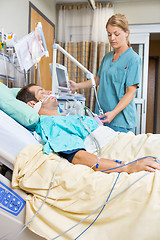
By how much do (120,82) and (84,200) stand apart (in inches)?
57.8

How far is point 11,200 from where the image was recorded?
3.42 feet

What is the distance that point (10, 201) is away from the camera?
104 centimetres

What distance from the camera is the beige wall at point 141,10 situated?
13.0 feet

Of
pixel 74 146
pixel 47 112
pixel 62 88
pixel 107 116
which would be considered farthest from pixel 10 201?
pixel 62 88

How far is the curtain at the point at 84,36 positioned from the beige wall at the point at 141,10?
0.72 feet

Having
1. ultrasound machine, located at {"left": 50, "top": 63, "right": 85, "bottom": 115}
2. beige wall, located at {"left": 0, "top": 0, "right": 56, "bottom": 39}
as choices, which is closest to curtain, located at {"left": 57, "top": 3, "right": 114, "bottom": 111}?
beige wall, located at {"left": 0, "top": 0, "right": 56, "bottom": 39}

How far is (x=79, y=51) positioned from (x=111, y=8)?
2.72ft

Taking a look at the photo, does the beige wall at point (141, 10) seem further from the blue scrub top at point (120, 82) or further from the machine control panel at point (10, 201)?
the machine control panel at point (10, 201)

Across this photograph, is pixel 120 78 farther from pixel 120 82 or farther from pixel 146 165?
pixel 146 165

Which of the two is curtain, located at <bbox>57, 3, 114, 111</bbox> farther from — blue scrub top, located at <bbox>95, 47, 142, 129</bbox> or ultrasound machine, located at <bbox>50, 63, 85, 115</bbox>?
blue scrub top, located at <bbox>95, 47, 142, 129</bbox>

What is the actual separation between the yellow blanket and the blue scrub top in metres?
1.21

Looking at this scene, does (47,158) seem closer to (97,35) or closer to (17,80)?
(17,80)

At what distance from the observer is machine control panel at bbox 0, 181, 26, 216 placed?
104 cm

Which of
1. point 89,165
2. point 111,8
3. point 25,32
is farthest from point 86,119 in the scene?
point 111,8
